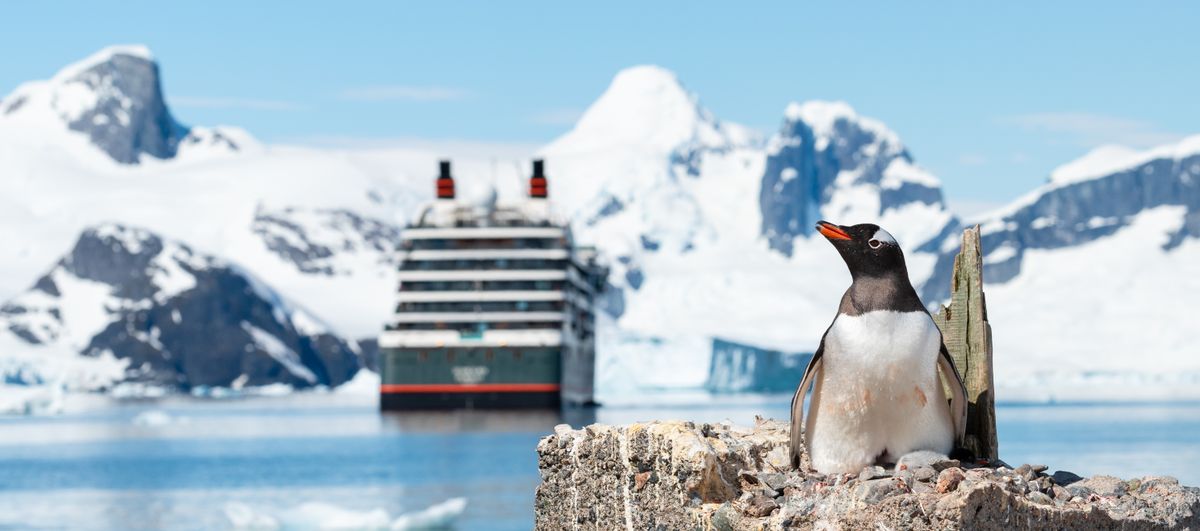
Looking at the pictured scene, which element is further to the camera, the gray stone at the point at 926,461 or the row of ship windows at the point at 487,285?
the row of ship windows at the point at 487,285

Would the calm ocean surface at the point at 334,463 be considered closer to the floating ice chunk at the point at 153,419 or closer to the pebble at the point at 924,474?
the floating ice chunk at the point at 153,419

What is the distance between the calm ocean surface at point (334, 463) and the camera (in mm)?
44656

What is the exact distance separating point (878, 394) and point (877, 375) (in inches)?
3.3

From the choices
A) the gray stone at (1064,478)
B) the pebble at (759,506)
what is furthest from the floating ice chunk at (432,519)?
the pebble at (759,506)

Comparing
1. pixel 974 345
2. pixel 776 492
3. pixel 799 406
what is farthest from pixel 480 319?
pixel 776 492

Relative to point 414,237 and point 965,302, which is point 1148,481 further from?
point 414,237

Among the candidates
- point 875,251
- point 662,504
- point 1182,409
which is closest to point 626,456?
point 662,504

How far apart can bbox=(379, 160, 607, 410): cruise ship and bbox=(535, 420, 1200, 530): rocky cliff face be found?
86.0 metres

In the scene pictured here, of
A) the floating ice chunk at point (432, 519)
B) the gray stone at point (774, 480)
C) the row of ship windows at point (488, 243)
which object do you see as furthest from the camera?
the row of ship windows at point (488, 243)

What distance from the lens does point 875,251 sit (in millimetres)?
7641

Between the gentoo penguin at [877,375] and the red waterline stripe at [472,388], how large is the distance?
3396 inches

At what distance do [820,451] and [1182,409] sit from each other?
4184 inches

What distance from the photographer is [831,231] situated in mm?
7672

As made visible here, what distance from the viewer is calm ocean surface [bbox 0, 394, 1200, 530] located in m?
44.7
